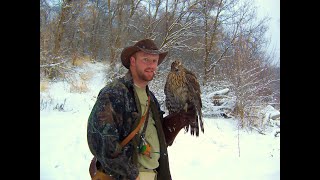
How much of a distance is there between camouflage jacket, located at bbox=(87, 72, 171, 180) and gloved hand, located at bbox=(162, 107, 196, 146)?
203mm

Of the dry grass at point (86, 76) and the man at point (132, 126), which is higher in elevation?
the dry grass at point (86, 76)

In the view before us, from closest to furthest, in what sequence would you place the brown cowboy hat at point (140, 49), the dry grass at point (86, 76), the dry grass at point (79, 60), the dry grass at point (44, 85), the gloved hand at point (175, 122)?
the brown cowboy hat at point (140, 49) → the gloved hand at point (175, 122) → the dry grass at point (44, 85) → the dry grass at point (86, 76) → the dry grass at point (79, 60)

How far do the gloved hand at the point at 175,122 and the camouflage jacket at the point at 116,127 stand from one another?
20 centimetres

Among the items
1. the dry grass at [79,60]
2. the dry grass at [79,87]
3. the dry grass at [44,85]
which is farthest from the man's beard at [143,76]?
the dry grass at [79,60]

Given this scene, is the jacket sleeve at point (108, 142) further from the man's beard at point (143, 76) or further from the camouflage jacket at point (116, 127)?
the man's beard at point (143, 76)

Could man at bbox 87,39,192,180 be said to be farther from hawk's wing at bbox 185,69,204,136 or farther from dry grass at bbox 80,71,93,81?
dry grass at bbox 80,71,93,81

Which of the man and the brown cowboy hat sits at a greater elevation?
the brown cowboy hat

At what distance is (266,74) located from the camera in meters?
5.82

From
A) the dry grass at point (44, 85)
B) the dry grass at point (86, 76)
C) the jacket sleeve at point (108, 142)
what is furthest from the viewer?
the dry grass at point (86, 76)

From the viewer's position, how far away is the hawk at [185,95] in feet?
5.16

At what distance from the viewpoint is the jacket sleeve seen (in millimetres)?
1322

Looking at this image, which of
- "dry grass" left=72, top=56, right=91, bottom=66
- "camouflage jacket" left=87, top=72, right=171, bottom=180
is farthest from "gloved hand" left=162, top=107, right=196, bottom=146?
"dry grass" left=72, top=56, right=91, bottom=66
